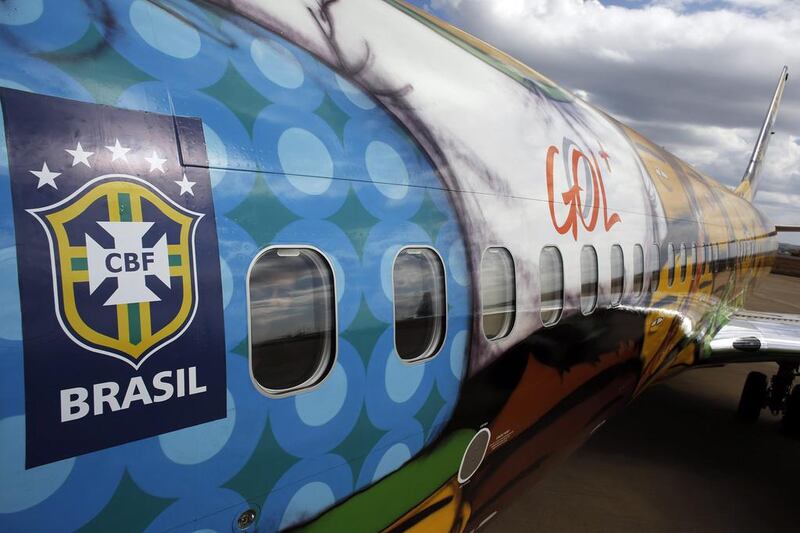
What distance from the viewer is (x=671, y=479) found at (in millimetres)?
8102

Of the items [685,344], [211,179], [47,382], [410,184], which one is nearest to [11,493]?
[47,382]

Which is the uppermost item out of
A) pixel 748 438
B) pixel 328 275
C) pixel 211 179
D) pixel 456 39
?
pixel 456 39

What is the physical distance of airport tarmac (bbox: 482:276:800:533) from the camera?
22.6 feet

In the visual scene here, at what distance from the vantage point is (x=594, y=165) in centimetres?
523

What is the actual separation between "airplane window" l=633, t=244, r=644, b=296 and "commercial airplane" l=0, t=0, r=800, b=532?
4.95 ft

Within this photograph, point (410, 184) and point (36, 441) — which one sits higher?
point (410, 184)

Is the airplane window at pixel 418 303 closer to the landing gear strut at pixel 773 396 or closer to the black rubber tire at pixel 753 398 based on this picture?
the landing gear strut at pixel 773 396

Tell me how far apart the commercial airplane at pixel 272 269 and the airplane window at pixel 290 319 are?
0.03 ft

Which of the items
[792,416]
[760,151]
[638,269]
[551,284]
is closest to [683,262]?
[638,269]

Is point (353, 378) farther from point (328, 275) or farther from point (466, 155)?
point (466, 155)

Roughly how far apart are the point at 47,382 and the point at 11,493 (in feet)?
1.03

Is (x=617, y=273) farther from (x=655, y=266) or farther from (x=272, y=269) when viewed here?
(x=272, y=269)

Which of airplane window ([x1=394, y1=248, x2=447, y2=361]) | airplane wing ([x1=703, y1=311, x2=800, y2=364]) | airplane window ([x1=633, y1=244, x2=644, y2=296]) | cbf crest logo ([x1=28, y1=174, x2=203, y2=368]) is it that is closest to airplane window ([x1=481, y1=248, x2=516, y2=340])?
airplane window ([x1=394, y1=248, x2=447, y2=361])

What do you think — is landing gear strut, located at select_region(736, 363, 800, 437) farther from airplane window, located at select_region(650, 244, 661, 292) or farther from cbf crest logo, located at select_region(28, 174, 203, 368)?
cbf crest logo, located at select_region(28, 174, 203, 368)
